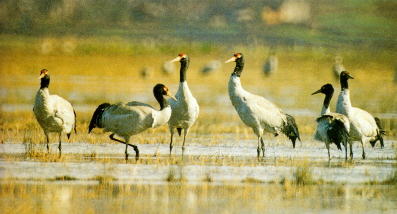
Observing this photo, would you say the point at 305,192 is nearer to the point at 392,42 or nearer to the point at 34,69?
the point at 392,42

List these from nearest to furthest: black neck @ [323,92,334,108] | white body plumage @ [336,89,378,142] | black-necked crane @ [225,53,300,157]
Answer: white body plumage @ [336,89,378,142] → black-necked crane @ [225,53,300,157] → black neck @ [323,92,334,108]

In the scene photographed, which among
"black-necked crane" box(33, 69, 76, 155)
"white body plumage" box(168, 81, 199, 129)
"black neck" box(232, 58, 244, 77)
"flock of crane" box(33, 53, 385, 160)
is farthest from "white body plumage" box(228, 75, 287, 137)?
"black-necked crane" box(33, 69, 76, 155)

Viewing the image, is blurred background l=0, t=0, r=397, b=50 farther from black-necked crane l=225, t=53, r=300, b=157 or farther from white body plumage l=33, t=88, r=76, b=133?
black-necked crane l=225, t=53, r=300, b=157

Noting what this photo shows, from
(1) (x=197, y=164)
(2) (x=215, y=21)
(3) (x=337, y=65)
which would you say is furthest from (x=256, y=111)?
(3) (x=337, y=65)

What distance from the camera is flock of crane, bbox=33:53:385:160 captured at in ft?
38.3

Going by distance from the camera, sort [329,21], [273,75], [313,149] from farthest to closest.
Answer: [273,75]
[329,21]
[313,149]

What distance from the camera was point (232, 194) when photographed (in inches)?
359

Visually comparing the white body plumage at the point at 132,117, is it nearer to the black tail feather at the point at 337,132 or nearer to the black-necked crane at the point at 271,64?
the black tail feather at the point at 337,132

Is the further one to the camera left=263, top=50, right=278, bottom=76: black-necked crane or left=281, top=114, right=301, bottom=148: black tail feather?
left=263, top=50, right=278, bottom=76: black-necked crane

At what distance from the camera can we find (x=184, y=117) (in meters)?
12.6

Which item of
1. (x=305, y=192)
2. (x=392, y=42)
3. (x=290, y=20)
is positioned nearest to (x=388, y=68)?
(x=392, y=42)

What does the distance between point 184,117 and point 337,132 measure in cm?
207

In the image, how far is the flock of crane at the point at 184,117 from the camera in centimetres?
1167

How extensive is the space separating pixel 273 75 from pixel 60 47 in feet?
22.6
